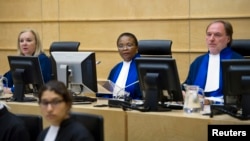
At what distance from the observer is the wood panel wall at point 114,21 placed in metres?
5.69

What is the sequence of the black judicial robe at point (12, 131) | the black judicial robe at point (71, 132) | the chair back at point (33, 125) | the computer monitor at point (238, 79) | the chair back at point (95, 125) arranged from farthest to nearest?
the computer monitor at point (238, 79) < the chair back at point (33, 125) < the chair back at point (95, 125) < the black judicial robe at point (12, 131) < the black judicial robe at point (71, 132)

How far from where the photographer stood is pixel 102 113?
3682 millimetres

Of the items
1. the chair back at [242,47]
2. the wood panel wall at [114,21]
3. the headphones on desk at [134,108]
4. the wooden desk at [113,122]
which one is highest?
the wood panel wall at [114,21]

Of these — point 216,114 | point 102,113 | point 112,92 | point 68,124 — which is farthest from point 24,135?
point 112,92

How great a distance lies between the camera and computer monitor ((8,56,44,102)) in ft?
13.6

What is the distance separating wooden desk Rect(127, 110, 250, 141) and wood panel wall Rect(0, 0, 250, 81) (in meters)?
2.36

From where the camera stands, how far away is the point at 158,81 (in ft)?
11.7

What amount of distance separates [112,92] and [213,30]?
1034mm

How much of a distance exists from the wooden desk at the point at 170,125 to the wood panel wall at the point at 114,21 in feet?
7.75

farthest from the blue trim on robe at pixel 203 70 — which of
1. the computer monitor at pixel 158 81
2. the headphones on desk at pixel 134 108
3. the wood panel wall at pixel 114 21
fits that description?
the wood panel wall at pixel 114 21

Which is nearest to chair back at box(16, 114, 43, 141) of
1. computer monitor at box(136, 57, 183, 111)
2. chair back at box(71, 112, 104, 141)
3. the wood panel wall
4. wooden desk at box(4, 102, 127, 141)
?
chair back at box(71, 112, 104, 141)

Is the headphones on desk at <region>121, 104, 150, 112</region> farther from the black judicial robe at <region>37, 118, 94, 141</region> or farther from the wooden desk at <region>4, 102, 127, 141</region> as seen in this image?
the black judicial robe at <region>37, 118, 94, 141</region>

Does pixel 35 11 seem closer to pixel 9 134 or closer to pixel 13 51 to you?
pixel 13 51

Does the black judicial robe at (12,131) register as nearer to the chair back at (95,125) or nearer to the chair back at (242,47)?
the chair back at (95,125)
